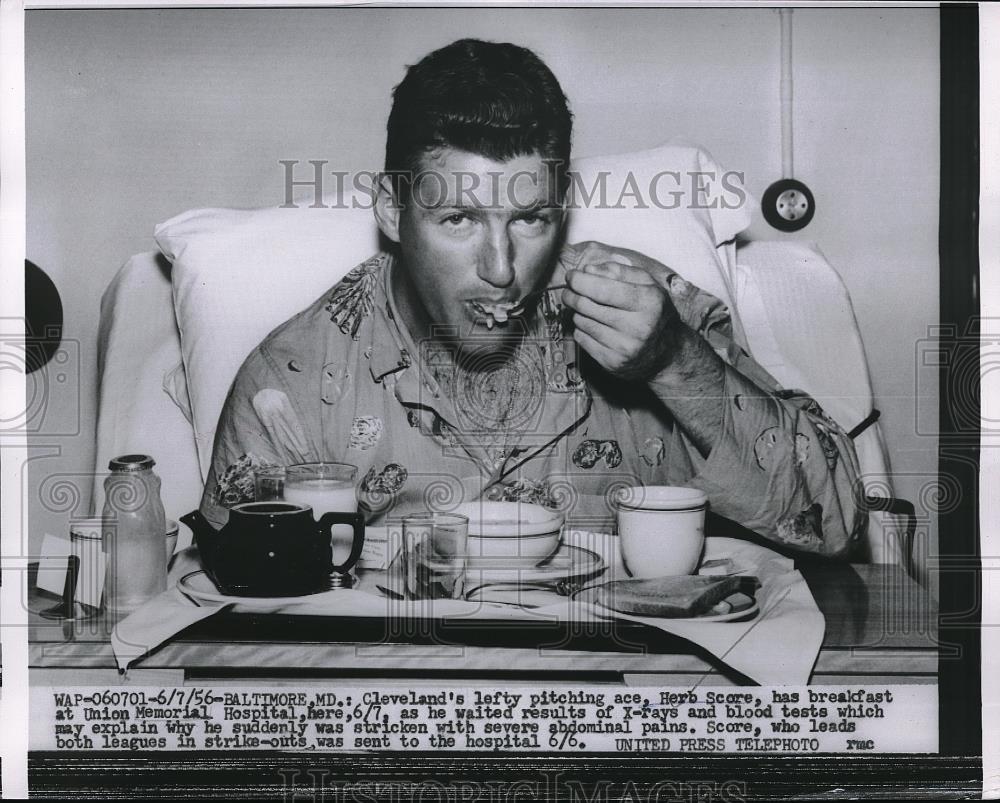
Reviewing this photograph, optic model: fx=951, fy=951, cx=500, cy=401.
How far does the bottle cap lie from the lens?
1164 mm

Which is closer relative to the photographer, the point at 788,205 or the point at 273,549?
the point at 273,549

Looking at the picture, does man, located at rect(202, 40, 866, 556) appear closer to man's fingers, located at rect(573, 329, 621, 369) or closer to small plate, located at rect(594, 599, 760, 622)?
man's fingers, located at rect(573, 329, 621, 369)

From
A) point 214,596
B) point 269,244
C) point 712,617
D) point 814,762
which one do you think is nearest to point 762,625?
point 712,617

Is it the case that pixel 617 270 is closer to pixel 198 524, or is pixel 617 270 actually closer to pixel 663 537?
pixel 663 537

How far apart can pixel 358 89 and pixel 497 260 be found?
0.27 m

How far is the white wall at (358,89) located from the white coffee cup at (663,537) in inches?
16.6

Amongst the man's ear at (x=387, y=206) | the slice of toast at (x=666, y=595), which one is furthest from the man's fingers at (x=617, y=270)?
the slice of toast at (x=666, y=595)

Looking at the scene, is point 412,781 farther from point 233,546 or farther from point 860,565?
point 860,565

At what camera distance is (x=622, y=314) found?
117 centimetres

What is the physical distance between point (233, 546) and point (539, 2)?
744mm

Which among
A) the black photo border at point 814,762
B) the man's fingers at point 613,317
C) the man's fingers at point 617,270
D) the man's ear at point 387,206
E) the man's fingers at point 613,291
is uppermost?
the man's ear at point 387,206

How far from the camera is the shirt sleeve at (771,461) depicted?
1.17 metres

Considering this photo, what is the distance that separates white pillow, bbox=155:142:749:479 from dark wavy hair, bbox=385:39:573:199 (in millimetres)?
66

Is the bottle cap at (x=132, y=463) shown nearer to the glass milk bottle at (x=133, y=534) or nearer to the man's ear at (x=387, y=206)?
the glass milk bottle at (x=133, y=534)
